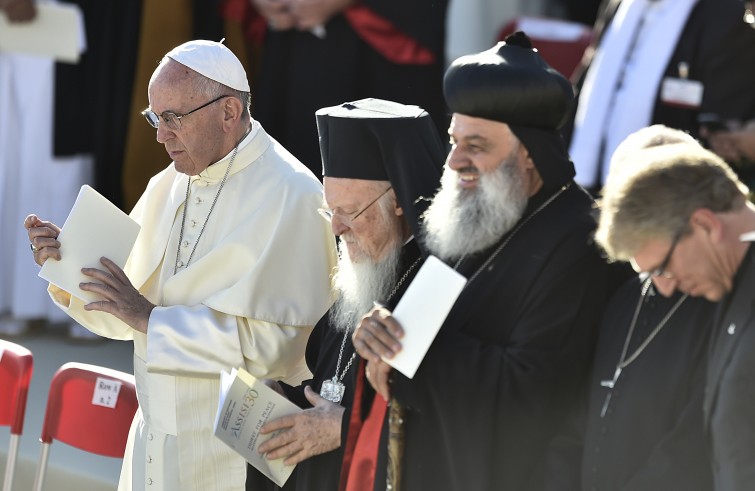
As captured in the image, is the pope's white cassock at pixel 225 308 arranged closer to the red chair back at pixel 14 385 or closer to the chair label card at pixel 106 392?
the chair label card at pixel 106 392

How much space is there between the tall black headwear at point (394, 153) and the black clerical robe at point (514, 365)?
1.32 ft

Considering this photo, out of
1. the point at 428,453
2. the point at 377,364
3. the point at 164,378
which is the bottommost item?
the point at 164,378

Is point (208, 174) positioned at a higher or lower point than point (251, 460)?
higher

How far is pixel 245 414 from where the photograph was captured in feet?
13.3

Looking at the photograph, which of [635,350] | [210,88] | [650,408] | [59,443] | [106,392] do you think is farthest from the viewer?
[59,443]

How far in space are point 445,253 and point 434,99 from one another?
3.26m

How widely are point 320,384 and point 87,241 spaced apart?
929 millimetres

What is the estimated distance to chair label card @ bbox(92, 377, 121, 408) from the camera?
16.7ft

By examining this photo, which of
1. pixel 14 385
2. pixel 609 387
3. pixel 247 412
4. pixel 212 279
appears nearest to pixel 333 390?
pixel 247 412

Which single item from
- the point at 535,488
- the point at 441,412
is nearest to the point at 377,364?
the point at 441,412

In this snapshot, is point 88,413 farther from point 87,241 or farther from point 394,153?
point 394,153

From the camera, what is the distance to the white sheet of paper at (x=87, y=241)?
4.43 metres

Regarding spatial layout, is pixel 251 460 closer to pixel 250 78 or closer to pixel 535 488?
pixel 535 488

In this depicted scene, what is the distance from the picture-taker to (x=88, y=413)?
203 inches
